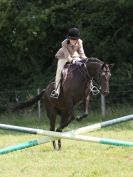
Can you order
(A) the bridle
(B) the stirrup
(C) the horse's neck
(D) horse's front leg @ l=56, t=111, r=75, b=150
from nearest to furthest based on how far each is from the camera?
(A) the bridle, (C) the horse's neck, (D) horse's front leg @ l=56, t=111, r=75, b=150, (B) the stirrup

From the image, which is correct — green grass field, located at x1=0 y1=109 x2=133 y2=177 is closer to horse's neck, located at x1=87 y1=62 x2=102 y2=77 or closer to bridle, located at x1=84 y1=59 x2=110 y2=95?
bridle, located at x1=84 y1=59 x2=110 y2=95

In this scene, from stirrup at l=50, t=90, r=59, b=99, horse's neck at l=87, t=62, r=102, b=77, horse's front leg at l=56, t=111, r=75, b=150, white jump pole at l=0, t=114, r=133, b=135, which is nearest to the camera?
white jump pole at l=0, t=114, r=133, b=135

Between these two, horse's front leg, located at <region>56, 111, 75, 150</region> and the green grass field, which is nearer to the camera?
the green grass field

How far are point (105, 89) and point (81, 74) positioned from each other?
1.02 meters

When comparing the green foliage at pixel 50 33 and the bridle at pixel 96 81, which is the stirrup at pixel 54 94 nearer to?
the bridle at pixel 96 81

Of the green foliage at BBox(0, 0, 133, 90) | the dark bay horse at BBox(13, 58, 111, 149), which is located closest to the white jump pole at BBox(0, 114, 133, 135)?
the dark bay horse at BBox(13, 58, 111, 149)

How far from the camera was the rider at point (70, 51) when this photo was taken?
10477 millimetres

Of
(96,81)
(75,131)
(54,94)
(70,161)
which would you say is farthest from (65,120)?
(75,131)

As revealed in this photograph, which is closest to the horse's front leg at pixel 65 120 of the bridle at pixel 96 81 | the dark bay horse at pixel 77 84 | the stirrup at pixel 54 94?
the dark bay horse at pixel 77 84

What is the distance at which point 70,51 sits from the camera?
1087 centimetres

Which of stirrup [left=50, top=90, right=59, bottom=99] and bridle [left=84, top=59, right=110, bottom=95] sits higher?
bridle [left=84, top=59, right=110, bottom=95]

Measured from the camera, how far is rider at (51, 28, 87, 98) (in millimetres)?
10477

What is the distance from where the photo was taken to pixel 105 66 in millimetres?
10188

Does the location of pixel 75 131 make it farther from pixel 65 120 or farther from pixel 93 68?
pixel 65 120
